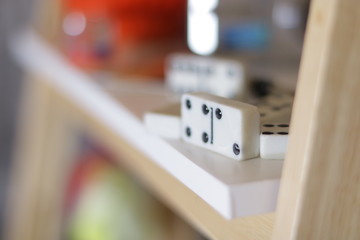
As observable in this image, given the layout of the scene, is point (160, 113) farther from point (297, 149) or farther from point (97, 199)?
point (97, 199)

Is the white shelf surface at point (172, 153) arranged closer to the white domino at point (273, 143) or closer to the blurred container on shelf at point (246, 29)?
the white domino at point (273, 143)

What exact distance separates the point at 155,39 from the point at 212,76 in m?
0.24

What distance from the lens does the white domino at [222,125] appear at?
1.04ft

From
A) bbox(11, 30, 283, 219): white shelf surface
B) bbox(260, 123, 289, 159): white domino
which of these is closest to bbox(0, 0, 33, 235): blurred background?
bbox(11, 30, 283, 219): white shelf surface

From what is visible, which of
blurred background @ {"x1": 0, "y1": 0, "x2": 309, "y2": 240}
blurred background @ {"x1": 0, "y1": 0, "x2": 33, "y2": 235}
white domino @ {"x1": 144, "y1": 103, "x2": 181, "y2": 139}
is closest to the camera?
white domino @ {"x1": 144, "y1": 103, "x2": 181, "y2": 139}

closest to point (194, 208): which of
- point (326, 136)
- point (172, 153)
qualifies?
point (172, 153)

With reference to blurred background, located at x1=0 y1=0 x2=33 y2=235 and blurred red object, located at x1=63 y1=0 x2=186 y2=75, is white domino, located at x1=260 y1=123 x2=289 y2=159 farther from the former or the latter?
blurred background, located at x1=0 y1=0 x2=33 y2=235

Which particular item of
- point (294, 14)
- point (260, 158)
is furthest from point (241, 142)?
point (294, 14)

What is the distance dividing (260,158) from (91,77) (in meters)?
0.39

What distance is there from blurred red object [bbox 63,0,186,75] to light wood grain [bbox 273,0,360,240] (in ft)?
1.43

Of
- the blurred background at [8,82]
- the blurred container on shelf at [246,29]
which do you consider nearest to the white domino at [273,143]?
the blurred container on shelf at [246,29]

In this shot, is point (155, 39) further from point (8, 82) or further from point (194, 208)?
point (8, 82)

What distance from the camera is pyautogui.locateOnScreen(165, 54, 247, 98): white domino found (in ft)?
1.68

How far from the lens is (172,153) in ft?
1.21
